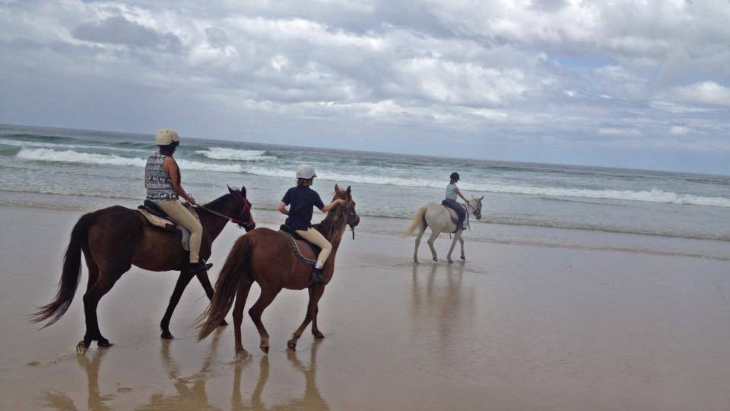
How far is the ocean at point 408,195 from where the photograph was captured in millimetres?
17625

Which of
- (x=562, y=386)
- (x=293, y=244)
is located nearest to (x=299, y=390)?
(x=293, y=244)

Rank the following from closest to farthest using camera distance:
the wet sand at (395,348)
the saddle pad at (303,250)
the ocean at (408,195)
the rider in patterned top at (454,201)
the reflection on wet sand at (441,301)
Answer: the wet sand at (395,348) → the saddle pad at (303,250) → the reflection on wet sand at (441,301) → the rider in patterned top at (454,201) → the ocean at (408,195)

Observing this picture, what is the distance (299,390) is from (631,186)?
146ft

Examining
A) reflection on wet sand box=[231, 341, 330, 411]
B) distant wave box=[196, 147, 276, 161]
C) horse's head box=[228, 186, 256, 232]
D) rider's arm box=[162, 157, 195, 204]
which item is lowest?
reflection on wet sand box=[231, 341, 330, 411]

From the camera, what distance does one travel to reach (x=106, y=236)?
5.89 meters

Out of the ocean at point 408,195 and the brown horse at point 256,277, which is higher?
the brown horse at point 256,277

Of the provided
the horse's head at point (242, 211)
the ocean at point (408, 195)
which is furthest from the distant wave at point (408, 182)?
the horse's head at point (242, 211)

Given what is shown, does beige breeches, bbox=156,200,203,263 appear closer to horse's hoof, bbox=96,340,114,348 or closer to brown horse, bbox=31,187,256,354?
brown horse, bbox=31,187,256,354

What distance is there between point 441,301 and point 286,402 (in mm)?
4315

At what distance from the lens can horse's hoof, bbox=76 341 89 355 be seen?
5586 mm

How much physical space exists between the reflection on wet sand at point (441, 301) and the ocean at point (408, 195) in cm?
519

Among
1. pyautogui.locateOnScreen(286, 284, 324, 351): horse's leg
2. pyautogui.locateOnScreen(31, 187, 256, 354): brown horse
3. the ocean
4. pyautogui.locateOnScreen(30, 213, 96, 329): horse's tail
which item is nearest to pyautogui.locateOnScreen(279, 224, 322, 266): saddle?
pyautogui.locateOnScreen(286, 284, 324, 351): horse's leg

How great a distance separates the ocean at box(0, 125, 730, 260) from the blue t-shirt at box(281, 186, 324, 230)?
9.98m

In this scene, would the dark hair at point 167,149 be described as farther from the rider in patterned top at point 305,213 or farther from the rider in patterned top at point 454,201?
the rider in patterned top at point 454,201
